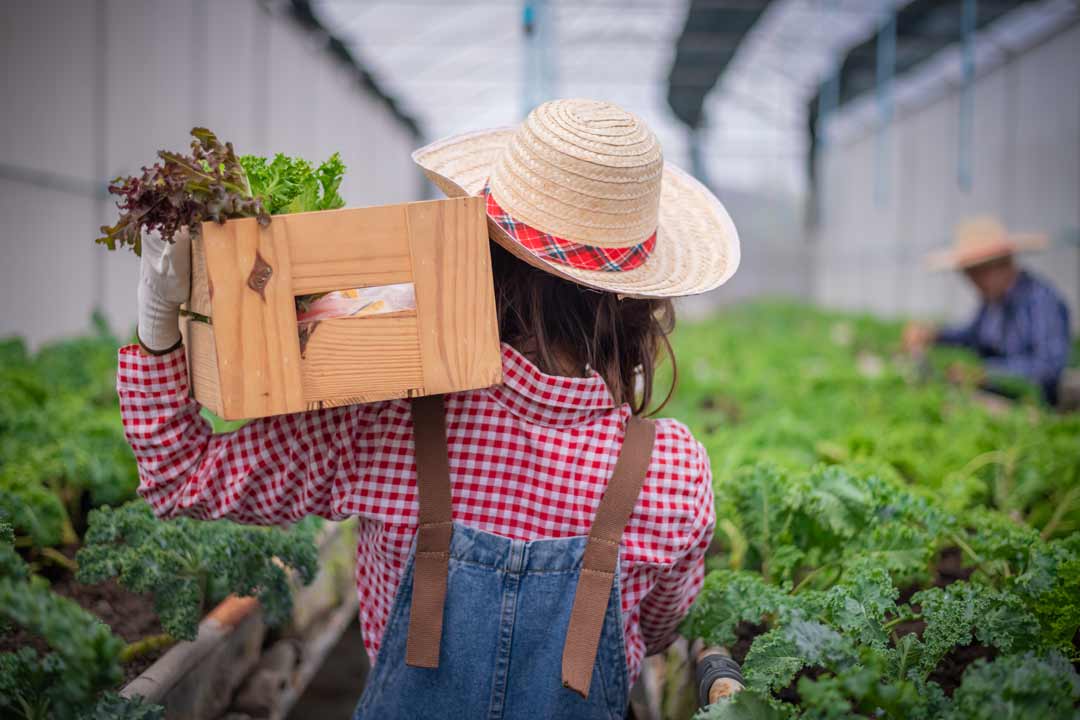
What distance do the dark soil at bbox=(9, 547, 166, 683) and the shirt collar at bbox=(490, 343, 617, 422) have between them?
1.22 metres

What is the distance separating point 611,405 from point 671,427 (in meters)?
0.12

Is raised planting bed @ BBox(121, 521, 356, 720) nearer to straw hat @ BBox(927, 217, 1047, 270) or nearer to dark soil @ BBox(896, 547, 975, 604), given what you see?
dark soil @ BBox(896, 547, 975, 604)

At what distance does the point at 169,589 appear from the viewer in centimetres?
201

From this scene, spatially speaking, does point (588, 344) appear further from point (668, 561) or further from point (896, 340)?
point (896, 340)

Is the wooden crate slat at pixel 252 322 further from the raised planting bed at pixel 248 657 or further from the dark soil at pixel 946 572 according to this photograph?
the dark soil at pixel 946 572

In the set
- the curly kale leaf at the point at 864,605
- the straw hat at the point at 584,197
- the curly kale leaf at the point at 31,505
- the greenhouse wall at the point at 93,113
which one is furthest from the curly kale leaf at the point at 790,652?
the greenhouse wall at the point at 93,113

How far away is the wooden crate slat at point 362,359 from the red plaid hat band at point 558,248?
0.27 meters

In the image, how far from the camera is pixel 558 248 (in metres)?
1.54

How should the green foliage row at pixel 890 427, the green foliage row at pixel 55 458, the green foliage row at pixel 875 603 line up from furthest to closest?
the green foliage row at pixel 890 427 < the green foliage row at pixel 55 458 < the green foliage row at pixel 875 603

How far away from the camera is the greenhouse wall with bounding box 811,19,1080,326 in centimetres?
943

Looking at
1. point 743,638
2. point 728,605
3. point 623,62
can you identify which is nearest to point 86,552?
point 728,605

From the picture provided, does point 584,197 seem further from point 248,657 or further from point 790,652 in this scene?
point 248,657

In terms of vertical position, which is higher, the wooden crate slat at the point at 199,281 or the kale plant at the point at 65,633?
the wooden crate slat at the point at 199,281

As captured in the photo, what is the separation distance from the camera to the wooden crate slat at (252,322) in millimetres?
1297
